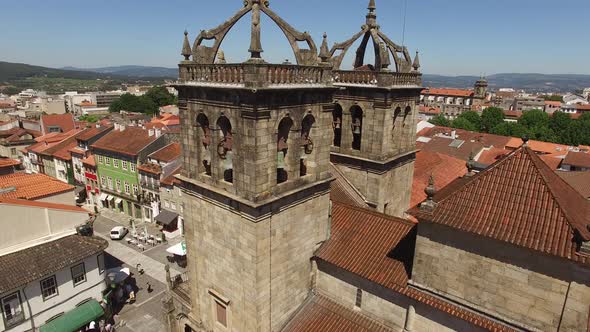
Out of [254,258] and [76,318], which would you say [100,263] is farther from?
[254,258]

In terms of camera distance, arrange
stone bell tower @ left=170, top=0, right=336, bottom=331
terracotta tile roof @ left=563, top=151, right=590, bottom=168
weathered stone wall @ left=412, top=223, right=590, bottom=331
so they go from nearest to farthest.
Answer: weathered stone wall @ left=412, top=223, right=590, bottom=331 < stone bell tower @ left=170, top=0, right=336, bottom=331 < terracotta tile roof @ left=563, top=151, right=590, bottom=168

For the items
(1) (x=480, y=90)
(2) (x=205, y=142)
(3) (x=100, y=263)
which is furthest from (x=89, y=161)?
(1) (x=480, y=90)

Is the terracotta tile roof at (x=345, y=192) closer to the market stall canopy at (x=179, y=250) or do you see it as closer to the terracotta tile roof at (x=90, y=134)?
the market stall canopy at (x=179, y=250)

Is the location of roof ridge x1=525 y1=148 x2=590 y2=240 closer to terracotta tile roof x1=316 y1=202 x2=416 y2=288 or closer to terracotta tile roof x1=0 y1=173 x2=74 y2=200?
terracotta tile roof x1=316 y1=202 x2=416 y2=288

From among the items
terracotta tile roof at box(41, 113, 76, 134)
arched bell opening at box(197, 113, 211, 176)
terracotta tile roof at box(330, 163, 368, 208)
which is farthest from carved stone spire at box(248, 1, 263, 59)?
terracotta tile roof at box(41, 113, 76, 134)

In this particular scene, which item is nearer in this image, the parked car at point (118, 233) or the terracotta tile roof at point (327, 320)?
the terracotta tile roof at point (327, 320)

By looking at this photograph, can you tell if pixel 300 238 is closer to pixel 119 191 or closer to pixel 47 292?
pixel 47 292

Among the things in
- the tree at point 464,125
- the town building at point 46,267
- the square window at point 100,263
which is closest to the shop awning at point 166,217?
the square window at point 100,263
